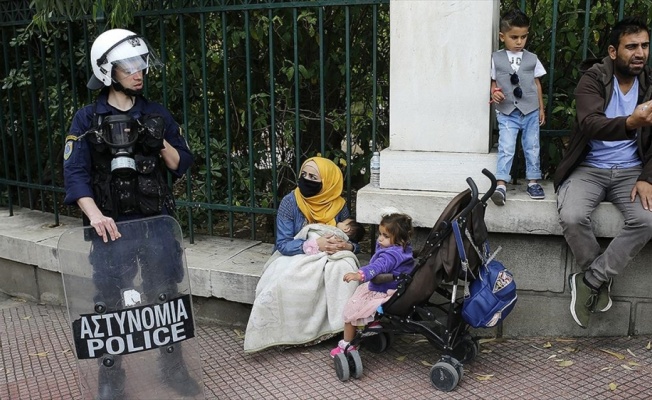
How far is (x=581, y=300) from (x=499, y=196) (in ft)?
2.52

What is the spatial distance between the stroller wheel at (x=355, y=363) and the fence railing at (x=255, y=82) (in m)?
1.24

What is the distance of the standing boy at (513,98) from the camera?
4379 mm

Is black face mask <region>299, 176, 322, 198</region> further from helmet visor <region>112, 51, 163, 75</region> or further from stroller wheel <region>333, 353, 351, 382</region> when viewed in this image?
helmet visor <region>112, 51, 163, 75</region>

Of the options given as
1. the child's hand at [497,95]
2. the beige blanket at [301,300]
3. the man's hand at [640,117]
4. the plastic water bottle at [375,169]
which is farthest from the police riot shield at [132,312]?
the man's hand at [640,117]

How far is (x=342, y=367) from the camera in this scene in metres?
4.17

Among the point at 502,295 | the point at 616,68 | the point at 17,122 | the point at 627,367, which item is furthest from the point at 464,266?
the point at 17,122

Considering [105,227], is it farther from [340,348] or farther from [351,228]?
[351,228]

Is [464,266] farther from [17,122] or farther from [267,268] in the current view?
[17,122]

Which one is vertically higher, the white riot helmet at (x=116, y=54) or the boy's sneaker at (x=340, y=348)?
the white riot helmet at (x=116, y=54)

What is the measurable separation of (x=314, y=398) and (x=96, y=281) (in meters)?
1.34

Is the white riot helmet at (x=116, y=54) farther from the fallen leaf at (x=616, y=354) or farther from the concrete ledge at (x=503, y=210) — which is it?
the fallen leaf at (x=616, y=354)

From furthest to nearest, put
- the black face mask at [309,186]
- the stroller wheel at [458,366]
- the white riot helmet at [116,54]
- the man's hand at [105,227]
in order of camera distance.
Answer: the black face mask at [309,186]
the stroller wheel at [458,366]
the white riot helmet at [116,54]
the man's hand at [105,227]

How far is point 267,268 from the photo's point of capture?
4.70 metres

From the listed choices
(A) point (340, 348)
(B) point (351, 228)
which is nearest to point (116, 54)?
(B) point (351, 228)
